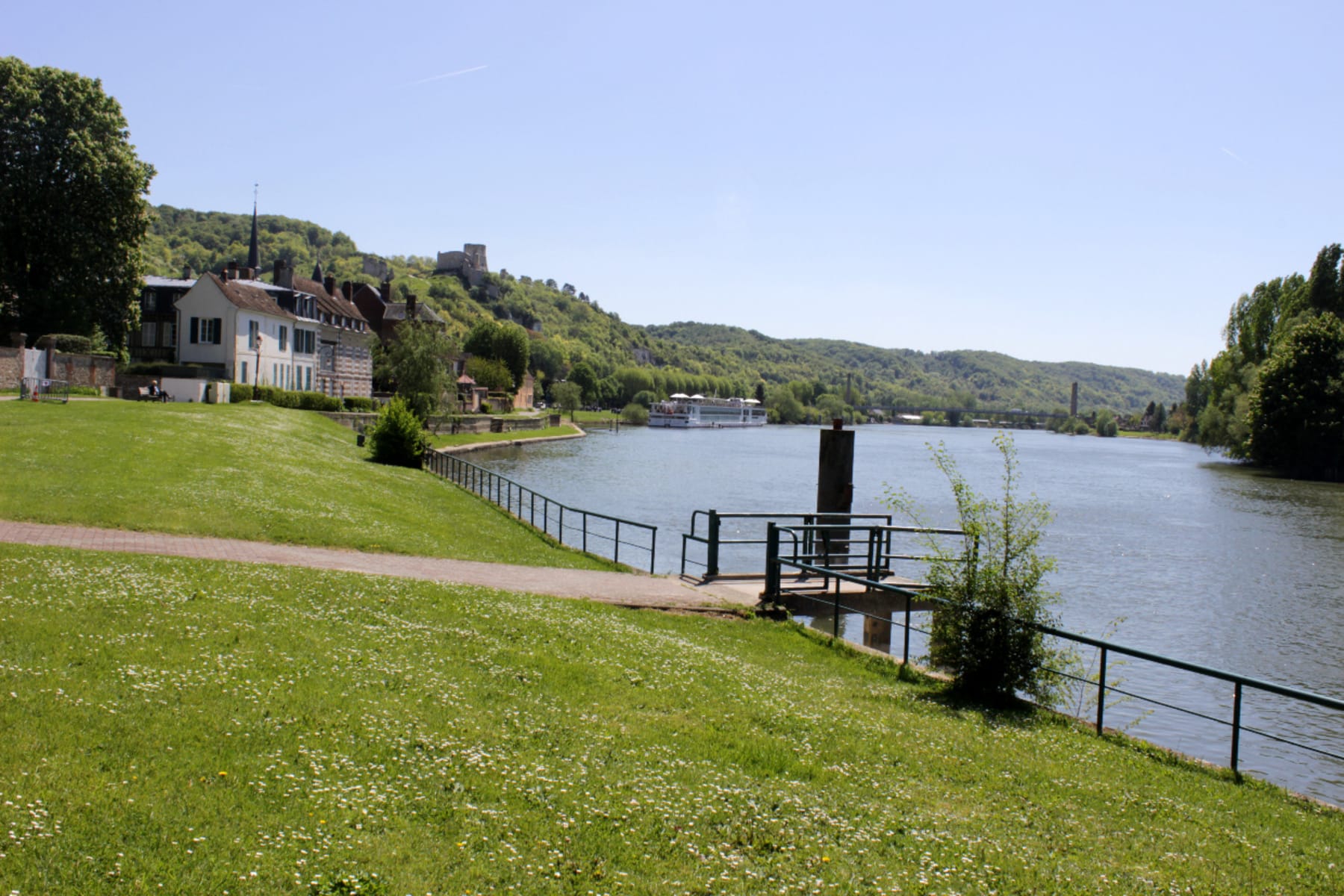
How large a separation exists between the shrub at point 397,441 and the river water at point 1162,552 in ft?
23.1

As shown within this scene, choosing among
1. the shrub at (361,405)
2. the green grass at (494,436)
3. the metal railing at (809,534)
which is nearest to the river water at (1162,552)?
the metal railing at (809,534)

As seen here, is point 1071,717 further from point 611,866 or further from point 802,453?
point 802,453

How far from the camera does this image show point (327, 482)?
84.9 feet

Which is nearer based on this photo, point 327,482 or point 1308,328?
point 327,482

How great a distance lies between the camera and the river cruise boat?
160250 millimetres

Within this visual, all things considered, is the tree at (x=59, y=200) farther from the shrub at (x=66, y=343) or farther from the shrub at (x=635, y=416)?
the shrub at (x=635, y=416)

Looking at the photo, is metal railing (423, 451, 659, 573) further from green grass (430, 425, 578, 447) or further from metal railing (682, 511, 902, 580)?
green grass (430, 425, 578, 447)

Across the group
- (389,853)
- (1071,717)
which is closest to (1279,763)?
(1071,717)

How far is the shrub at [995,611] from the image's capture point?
414 inches

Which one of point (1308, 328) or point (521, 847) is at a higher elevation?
point (1308, 328)

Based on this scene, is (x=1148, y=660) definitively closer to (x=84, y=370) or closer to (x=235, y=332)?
(x=84, y=370)

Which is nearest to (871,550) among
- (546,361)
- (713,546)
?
(713,546)

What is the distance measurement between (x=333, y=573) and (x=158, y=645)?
5.13 metres

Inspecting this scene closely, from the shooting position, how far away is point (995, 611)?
34.4 ft
